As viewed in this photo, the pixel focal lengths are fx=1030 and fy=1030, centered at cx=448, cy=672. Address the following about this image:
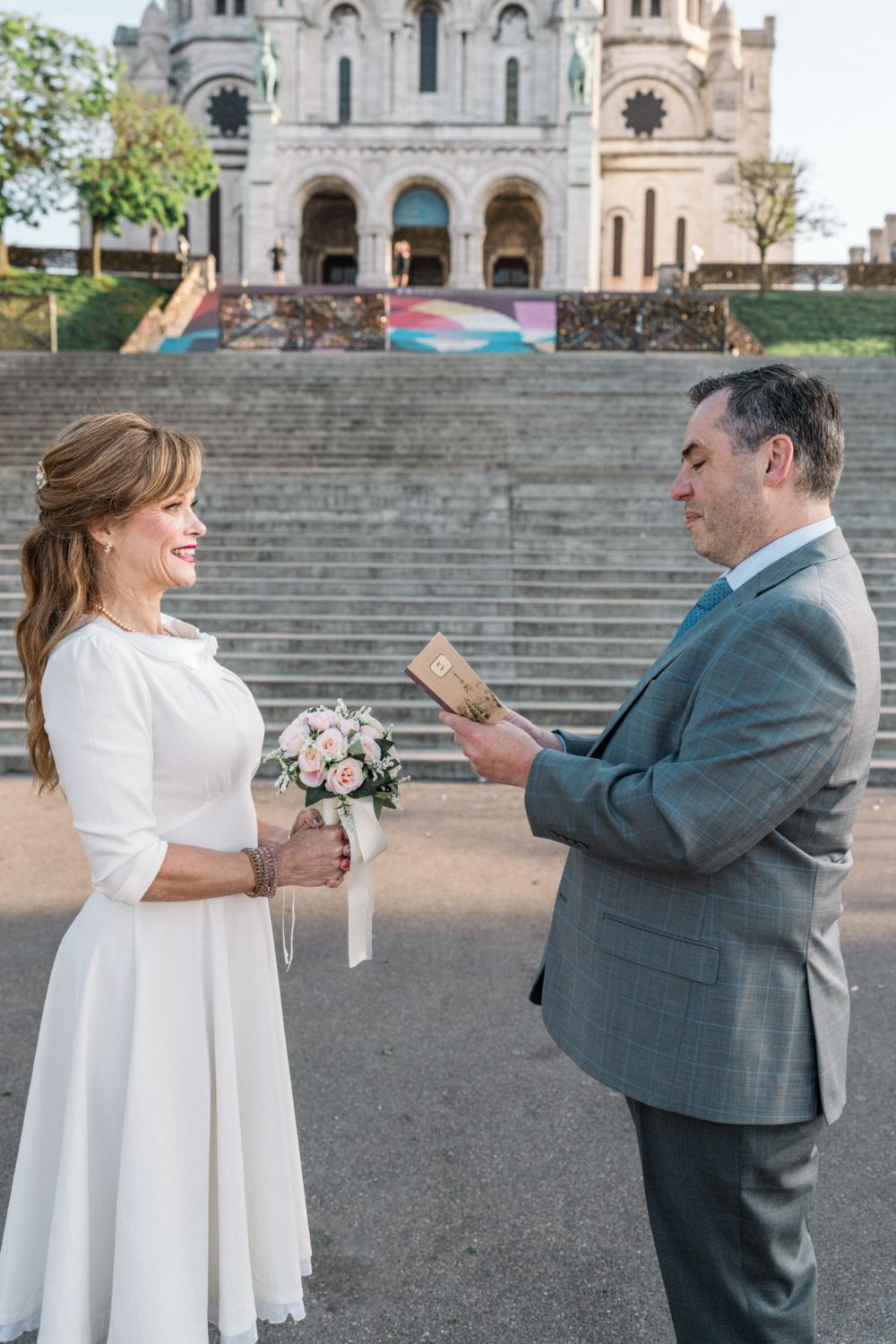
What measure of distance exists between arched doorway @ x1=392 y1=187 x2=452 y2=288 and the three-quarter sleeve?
40.6 meters

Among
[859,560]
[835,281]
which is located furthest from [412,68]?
[859,560]

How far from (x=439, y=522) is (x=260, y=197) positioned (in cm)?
3174

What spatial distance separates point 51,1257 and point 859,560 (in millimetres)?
→ 9499

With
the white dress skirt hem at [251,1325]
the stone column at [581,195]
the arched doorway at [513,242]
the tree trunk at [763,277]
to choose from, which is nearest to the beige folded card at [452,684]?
the white dress skirt hem at [251,1325]

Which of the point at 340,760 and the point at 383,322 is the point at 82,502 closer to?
the point at 340,760

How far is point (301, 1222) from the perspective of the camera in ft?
7.88

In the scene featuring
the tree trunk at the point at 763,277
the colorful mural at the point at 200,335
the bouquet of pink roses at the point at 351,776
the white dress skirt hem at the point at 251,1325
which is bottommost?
the white dress skirt hem at the point at 251,1325

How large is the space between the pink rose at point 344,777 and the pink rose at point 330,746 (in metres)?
0.02

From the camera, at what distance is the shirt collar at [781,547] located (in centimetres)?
189

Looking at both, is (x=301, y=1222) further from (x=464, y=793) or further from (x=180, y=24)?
(x=180, y=24)

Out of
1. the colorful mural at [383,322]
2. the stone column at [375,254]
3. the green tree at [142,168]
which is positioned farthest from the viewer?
the stone column at [375,254]

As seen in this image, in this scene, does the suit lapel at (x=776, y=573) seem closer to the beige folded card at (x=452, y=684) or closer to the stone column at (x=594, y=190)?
the beige folded card at (x=452, y=684)

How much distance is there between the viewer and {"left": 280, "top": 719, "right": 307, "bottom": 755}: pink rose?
2234mm

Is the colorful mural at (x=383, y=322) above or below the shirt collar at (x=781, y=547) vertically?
above
